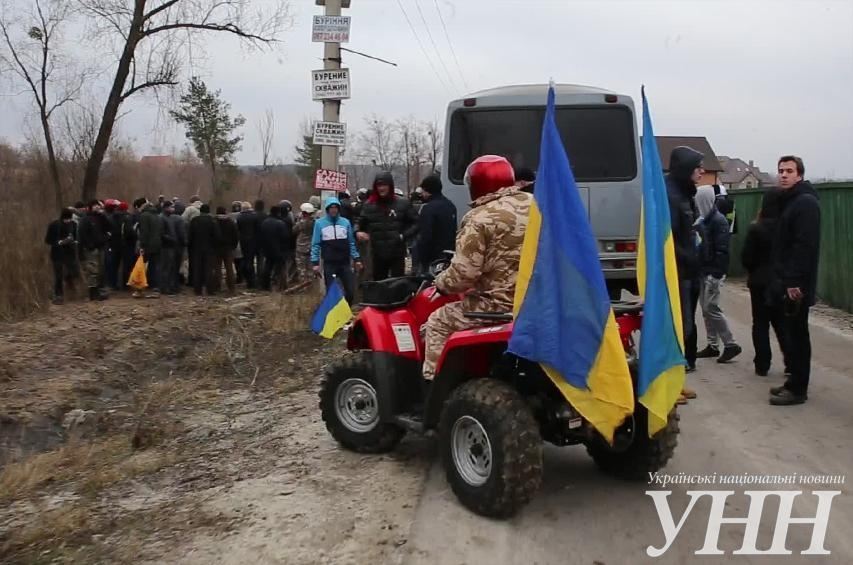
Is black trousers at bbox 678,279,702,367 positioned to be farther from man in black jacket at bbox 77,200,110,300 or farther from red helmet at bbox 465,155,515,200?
man in black jacket at bbox 77,200,110,300

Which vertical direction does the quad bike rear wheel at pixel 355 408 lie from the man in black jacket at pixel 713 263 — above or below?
below

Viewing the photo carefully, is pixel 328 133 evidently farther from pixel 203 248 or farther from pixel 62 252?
pixel 62 252

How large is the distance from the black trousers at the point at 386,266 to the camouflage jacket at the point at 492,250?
593 cm

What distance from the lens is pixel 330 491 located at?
16.4 ft

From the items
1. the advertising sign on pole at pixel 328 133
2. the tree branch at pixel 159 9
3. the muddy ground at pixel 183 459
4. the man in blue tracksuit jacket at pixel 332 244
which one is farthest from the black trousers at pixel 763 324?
the tree branch at pixel 159 9

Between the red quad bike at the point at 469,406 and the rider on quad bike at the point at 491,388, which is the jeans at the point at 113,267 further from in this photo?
the rider on quad bike at the point at 491,388

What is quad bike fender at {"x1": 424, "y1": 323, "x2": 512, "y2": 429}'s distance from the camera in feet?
15.4

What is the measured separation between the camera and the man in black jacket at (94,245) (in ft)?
45.6

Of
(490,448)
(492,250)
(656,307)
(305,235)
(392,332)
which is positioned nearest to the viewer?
(656,307)

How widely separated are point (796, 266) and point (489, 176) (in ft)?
10.4

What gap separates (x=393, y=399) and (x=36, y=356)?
5.96 m

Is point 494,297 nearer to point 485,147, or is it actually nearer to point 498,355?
point 498,355

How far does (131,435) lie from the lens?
21.9 feet

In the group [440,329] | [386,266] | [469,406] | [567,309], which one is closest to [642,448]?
[469,406]
